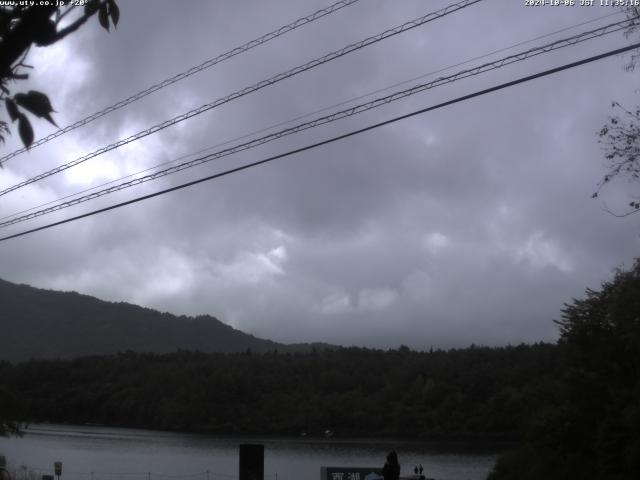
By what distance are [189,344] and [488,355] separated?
101 meters

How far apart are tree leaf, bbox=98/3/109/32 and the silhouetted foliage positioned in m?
18.8

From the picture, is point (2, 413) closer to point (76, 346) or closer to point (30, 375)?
point (30, 375)

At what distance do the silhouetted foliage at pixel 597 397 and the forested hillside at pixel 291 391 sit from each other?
46918 mm

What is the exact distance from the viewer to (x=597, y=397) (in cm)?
2392

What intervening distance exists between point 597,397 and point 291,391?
71793mm

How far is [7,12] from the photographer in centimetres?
389

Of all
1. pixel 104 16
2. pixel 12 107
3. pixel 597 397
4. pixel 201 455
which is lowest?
pixel 201 455

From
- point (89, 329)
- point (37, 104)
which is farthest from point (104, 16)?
point (89, 329)

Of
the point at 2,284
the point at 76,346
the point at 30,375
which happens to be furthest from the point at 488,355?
the point at 2,284

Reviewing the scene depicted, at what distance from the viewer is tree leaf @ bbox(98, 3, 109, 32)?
13.7ft

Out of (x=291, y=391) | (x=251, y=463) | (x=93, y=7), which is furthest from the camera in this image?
(x=291, y=391)

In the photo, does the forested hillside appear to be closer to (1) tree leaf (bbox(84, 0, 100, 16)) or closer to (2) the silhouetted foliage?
(2) the silhouetted foliage

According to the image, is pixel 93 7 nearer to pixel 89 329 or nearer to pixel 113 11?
pixel 113 11

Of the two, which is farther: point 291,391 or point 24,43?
point 291,391
